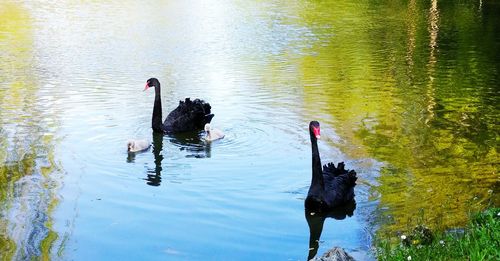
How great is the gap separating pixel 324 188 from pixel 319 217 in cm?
38

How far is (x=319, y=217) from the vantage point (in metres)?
9.23

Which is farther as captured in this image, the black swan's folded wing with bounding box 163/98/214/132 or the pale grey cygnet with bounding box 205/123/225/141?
the black swan's folded wing with bounding box 163/98/214/132

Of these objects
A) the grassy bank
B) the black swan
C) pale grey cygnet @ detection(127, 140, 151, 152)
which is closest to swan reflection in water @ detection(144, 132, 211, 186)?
pale grey cygnet @ detection(127, 140, 151, 152)

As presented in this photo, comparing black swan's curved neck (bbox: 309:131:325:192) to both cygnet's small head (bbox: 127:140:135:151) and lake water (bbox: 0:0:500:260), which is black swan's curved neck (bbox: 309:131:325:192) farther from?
cygnet's small head (bbox: 127:140:135:151)

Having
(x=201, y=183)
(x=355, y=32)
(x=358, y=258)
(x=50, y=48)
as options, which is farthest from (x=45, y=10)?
(x=358, y=258)

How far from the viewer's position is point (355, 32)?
98.8ft

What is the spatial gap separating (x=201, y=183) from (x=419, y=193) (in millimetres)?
2897

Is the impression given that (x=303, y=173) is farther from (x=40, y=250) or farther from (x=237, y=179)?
(x=40, y=250)

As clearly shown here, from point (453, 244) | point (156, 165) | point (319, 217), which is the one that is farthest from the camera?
point (156, 165)

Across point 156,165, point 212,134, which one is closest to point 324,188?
point 156,165

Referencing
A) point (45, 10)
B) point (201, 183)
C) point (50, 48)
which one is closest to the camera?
point (201, 183)

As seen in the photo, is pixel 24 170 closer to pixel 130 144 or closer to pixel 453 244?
pixel 130 144

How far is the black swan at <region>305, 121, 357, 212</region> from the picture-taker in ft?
30.3

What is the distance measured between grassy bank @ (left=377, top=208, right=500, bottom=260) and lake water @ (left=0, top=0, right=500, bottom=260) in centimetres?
58
